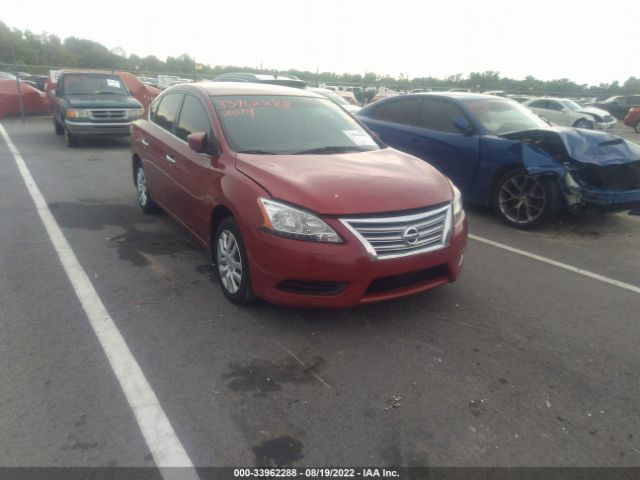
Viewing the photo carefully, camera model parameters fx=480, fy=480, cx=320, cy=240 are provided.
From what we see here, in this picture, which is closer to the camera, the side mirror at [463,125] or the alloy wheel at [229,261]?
the alloy wheel at [229,261]

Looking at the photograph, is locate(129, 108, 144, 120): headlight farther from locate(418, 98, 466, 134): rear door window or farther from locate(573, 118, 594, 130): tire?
locate(573, 118, 594, 130): tire

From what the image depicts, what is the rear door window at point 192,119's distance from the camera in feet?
14.0

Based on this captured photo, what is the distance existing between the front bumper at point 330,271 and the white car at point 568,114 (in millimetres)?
18061

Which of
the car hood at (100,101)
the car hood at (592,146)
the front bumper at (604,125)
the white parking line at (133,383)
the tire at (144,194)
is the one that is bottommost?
the white parking line at (133,383)

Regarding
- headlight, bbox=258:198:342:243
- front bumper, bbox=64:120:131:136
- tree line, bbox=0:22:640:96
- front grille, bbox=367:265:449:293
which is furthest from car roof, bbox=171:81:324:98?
tree line, bbox=0:22:640:96

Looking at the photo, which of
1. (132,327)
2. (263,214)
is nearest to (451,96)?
(263,214)

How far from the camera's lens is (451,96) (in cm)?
696

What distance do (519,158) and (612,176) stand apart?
1.12 meters

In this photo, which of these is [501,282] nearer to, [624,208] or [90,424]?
[624,208]

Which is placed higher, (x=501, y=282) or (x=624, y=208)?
(x=624, y=208)

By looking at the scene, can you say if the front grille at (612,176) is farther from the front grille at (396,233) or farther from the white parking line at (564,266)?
the front grille at (396,233)

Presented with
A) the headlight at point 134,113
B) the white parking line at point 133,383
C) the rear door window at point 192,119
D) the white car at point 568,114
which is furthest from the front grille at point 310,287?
the white car at point 568,114

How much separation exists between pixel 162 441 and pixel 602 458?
7.14 ft

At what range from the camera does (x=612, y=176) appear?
5.81 m
